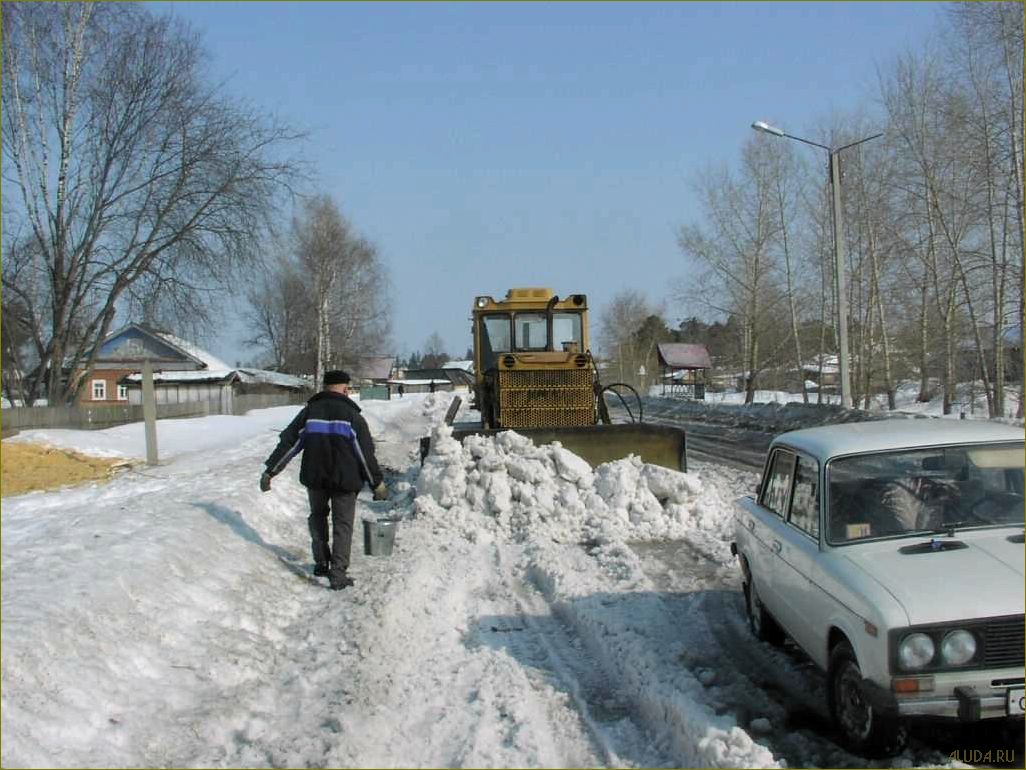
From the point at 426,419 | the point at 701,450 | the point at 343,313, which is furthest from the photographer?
the point at 343,313

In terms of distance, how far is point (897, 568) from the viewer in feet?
14.7

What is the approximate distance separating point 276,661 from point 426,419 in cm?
3312

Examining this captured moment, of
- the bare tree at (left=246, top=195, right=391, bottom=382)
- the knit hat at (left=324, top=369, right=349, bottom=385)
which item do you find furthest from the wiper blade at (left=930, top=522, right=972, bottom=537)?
the bare tree at (left=246, top=195, right=391, bottom=382)

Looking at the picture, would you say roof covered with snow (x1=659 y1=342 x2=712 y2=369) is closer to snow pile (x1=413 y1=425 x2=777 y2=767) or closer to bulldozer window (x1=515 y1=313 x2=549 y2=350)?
bulldozer window (x1=515 y1=313 x2=549 y2=350)

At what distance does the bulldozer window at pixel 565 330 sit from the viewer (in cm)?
1555

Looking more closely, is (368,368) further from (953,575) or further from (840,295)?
(953,575)

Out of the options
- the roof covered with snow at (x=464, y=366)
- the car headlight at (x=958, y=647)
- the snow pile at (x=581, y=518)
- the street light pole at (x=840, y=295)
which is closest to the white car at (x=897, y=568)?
the car headlight at (x=958, y=647)

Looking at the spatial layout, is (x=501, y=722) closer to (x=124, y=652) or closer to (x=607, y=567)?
(x=124, y=652)

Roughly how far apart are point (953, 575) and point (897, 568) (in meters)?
0.25

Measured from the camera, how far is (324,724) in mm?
4793

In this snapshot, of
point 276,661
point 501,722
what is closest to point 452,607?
point 276,661

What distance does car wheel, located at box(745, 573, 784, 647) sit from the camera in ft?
20.2

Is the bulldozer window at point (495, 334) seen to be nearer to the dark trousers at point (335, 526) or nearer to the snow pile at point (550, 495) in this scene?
the snow pile at point (550, 495)

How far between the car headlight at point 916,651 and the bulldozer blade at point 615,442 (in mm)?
8785
